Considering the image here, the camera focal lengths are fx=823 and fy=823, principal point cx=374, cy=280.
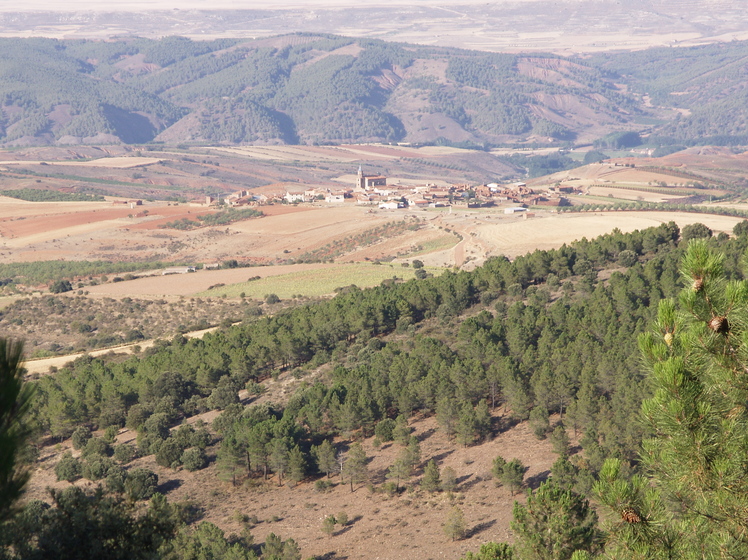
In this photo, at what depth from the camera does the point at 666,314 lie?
9.62m

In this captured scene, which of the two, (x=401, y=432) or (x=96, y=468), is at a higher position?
(x=401, y=432)

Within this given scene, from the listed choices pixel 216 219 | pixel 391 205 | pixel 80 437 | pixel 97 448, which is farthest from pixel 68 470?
pixel 391 205

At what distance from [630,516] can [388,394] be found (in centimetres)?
3469

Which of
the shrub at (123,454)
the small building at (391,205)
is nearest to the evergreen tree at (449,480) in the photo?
the shrub at (123,454)

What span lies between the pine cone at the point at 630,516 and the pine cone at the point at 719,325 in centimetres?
246

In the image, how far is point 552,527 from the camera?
20.0m

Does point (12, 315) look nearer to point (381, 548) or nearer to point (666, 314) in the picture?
point (381, 548)

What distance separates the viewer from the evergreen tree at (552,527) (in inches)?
773

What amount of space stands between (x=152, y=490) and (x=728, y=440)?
104 ft

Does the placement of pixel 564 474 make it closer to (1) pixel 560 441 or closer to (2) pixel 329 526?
(1) pixel 560 441

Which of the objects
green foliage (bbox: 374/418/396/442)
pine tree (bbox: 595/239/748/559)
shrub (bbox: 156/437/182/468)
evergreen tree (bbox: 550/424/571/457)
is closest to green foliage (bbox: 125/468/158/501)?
shrub (bbox: 156/437/182/468)

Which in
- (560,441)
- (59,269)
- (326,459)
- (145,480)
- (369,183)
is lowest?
(59,269)

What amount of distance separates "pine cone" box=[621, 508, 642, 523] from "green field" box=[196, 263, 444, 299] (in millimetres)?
74269

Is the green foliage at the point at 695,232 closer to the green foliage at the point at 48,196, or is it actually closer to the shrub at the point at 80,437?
the shrub at the point at 80,437
